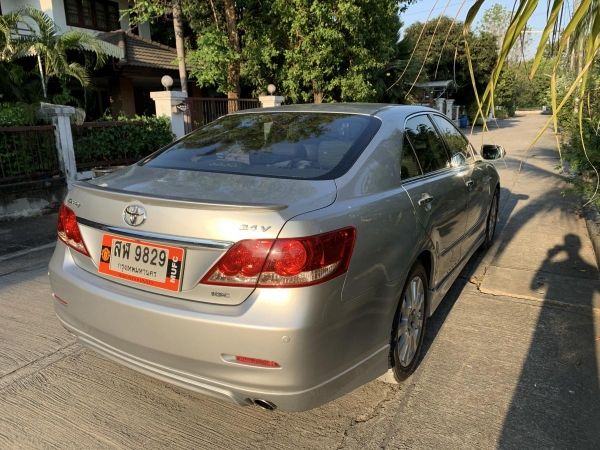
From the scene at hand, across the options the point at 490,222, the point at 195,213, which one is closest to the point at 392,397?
the point at 195,213

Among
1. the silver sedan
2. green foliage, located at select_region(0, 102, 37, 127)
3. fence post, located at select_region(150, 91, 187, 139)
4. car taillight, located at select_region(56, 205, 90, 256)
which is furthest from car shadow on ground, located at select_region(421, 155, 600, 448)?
fence post, located at select_region(150, 91, 187, 139)

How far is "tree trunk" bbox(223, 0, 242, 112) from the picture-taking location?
12.4 metres

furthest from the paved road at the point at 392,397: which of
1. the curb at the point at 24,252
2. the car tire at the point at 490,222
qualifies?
the curb at the point at 24,252

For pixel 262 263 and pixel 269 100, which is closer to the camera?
pixel 262 263

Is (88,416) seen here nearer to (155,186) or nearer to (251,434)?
(251,434)

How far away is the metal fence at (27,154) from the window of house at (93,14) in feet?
35.9

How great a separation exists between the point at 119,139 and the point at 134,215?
7.86 m

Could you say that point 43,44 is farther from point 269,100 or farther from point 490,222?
point 490,222

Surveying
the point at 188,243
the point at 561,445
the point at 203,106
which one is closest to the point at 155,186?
the point at 188,243

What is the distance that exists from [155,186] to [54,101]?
11586 millimetres

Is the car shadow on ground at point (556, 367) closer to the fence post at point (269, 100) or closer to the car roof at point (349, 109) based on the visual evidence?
the car roof at point (349, 109)

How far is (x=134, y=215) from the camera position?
2236mm

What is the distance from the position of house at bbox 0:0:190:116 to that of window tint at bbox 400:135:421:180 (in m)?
13.9

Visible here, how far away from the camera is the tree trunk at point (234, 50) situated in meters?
12.4
